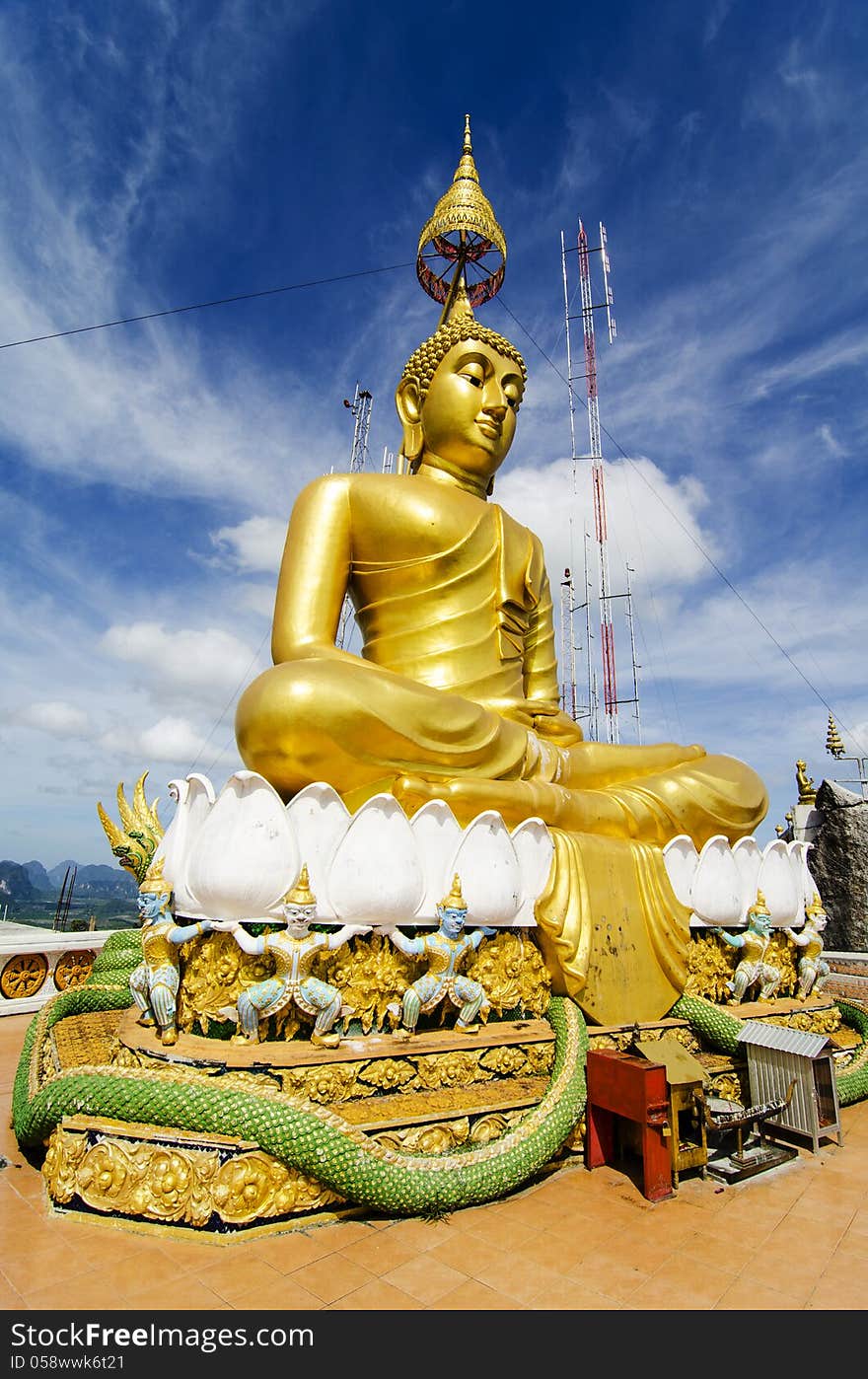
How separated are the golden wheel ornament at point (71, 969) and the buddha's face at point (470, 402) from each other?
24.7 feet

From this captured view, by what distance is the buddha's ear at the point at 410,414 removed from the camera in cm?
859

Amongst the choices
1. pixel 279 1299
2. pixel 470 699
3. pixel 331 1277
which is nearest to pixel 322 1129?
pixel 331 1277

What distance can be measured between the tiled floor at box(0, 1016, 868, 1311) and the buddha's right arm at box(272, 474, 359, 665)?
388cm

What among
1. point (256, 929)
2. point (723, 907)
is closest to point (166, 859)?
point (256, 929)

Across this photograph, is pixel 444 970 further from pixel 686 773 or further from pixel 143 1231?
pixel 686 773

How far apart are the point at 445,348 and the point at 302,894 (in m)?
6.38

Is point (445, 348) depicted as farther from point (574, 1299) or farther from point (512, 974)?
point (574, 1299)

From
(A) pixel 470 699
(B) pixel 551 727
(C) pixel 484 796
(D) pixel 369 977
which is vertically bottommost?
(D) pixel 369 977

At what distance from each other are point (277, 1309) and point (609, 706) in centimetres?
1787

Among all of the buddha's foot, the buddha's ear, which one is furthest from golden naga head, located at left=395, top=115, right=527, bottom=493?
the buddha's foot

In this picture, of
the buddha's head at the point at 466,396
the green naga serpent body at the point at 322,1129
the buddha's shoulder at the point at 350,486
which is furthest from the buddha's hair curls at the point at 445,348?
the green naga serpent body at the point at 322,1129

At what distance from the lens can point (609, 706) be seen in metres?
19.8

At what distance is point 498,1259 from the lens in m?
3.24

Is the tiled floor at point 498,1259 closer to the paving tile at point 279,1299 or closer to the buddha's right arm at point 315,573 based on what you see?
the paving tile at point 279,1299
